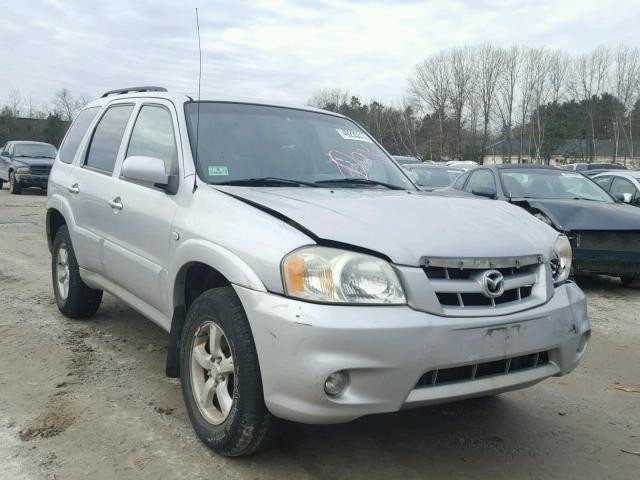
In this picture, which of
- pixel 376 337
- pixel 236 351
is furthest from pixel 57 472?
pixel 376 337

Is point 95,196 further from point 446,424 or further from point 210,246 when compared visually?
→ point 446,424

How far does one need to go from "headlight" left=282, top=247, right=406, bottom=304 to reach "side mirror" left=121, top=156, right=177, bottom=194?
1.18 m

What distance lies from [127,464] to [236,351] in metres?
0.81

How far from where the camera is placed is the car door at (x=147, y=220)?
3.42m

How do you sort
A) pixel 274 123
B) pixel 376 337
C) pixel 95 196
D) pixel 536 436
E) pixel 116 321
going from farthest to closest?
pixel 116 321 → pixel 95 196 → pixel 274 123 → pixel 536 436 → pixel 376 337

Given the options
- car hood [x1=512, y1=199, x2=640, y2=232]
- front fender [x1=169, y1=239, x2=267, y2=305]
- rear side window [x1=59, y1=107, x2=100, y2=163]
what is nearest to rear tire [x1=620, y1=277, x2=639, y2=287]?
car hood [x1=512, y1=199, x2=640, y2=232]

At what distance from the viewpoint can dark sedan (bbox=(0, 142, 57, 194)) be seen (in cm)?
1952

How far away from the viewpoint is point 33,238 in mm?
10070

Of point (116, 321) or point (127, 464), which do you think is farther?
point (116, 321)

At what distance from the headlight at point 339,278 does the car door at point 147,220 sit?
110cm

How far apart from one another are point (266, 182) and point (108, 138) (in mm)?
1814

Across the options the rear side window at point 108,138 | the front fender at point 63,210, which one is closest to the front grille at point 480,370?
the rear side window at point 108,138

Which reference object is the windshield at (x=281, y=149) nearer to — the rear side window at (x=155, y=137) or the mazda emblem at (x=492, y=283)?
the rear side window at (x=155, y=137)

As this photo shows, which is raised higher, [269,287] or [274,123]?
[274,123]
